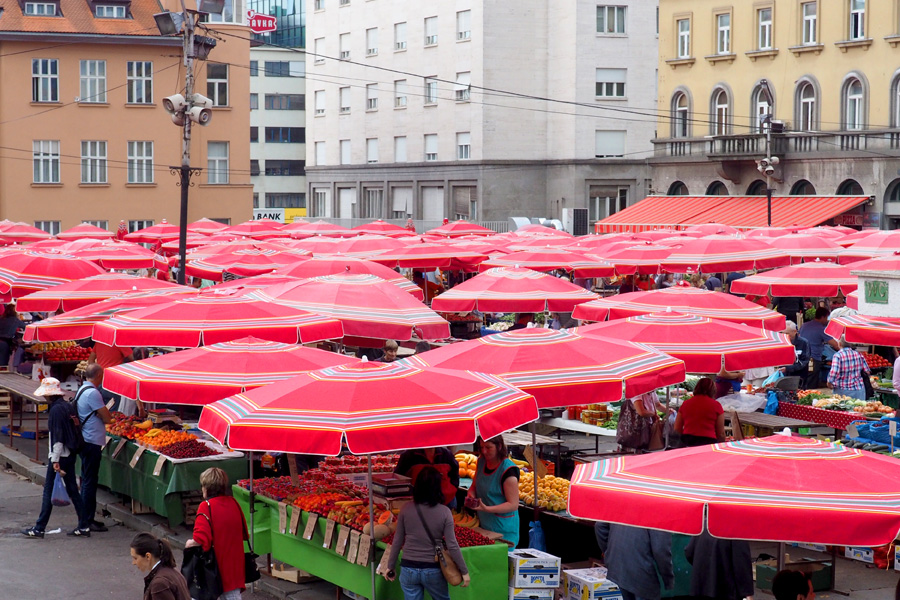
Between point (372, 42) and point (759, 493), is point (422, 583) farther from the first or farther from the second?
point (372, 42)

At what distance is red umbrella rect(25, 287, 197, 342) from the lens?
16078 millimetres

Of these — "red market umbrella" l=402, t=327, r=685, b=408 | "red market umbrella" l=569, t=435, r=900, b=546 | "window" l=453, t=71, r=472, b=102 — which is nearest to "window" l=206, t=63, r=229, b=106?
"window" l=453, t=71, r=472, b=102

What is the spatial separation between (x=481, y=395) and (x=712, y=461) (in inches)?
105

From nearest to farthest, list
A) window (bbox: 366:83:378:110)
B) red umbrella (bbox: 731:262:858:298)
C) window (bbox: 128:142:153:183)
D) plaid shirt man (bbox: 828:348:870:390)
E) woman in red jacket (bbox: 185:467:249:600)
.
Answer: woman in red jacket (bbox: 185:467:249:600) → plaid shirt man (bbox: 828:348:870:390) → red umbrella (bbox: 731:262:858:298) → window (bbox: 128:142:153:183) → window (bbox: 366:83:378:110)

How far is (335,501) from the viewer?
10492mm

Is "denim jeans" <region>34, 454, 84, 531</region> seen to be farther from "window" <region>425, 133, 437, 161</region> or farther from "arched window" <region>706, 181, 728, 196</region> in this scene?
"window" <region>425, 133, 437, 161</region>

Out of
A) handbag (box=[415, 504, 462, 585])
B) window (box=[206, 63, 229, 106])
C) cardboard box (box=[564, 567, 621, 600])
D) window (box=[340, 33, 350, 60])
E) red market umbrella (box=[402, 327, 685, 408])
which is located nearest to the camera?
handbag (box=[415, 504, 462, 585])

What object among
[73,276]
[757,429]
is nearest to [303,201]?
[73,276]

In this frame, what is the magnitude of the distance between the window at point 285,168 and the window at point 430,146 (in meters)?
26.6

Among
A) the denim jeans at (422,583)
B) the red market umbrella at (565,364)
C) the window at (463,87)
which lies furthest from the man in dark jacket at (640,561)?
the window at (463,87)

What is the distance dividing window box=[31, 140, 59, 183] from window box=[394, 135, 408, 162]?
22.1 metres

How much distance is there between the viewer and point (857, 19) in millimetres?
47875

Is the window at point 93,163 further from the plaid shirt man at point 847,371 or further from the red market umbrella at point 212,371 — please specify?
the red market umbrella at point 212,371

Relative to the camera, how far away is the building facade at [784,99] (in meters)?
46.3
